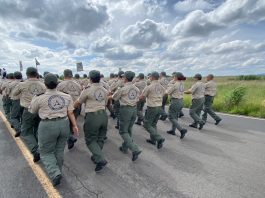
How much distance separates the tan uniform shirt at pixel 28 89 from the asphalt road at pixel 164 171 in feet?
4.34

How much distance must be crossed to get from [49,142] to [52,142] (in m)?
0.06

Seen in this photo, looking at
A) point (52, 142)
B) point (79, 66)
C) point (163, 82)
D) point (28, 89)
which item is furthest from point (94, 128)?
point (79, 66)

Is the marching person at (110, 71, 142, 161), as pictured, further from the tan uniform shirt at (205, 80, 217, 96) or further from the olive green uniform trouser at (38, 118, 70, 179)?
the tan uniform shirt at (205, 80, 217, 96)

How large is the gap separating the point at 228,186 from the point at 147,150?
7.66 ft

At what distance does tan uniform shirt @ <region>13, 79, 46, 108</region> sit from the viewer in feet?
18.7

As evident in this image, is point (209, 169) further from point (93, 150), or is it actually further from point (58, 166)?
point (58, 166)

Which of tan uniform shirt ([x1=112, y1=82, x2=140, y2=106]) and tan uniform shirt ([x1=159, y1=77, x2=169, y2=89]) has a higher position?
tan uniform shirt ([x1=112, y1=82, x2=140, y2=106])

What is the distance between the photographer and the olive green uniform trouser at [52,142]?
3.97 m

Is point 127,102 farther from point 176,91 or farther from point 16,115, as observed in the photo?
point 16,115

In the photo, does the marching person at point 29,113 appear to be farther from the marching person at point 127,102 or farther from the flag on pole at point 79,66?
the flag on pole at point 79,66

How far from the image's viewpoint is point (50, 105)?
3994mm

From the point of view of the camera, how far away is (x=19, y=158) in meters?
5.23

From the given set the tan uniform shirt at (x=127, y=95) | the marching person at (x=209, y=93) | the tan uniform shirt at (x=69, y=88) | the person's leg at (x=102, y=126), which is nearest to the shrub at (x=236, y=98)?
the marching person at (x=209, y=93)

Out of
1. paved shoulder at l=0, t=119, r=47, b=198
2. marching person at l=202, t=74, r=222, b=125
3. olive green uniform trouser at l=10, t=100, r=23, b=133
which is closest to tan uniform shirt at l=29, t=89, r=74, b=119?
paved shoulder at l=0, t=119, r=47, b=198
